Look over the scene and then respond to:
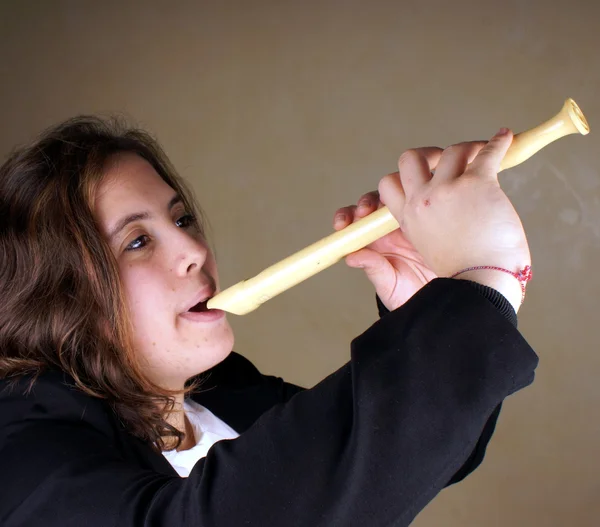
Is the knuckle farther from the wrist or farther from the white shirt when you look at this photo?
the white shirt

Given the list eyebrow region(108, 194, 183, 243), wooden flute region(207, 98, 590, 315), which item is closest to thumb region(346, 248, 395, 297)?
wooden flute region(207, 98, 590, 315)

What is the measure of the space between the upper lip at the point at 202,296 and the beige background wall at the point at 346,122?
132cm

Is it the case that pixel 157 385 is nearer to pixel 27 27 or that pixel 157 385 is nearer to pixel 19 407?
pixel 19 407

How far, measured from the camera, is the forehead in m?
0.90

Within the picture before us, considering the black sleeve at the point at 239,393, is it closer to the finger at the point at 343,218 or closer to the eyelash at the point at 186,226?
the eyelash at the point at 186,226

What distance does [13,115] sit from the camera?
2.21m

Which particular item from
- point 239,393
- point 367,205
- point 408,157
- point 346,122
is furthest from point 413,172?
point 346,122

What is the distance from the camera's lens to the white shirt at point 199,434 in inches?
37.9

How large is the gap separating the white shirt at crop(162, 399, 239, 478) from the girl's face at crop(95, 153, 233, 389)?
112 mm

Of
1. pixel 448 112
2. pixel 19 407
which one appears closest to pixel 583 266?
pixel 448 112

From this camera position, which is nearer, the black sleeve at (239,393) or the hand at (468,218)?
the hand at (468,218)

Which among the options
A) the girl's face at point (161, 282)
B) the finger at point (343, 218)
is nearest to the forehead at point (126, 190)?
the girl's face at point (161, 282)

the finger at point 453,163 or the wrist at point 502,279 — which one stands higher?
the finger at point 453,163

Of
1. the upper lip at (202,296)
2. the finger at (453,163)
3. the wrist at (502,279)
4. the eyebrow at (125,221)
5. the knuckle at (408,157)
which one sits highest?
the eyebrow at (125,221)
